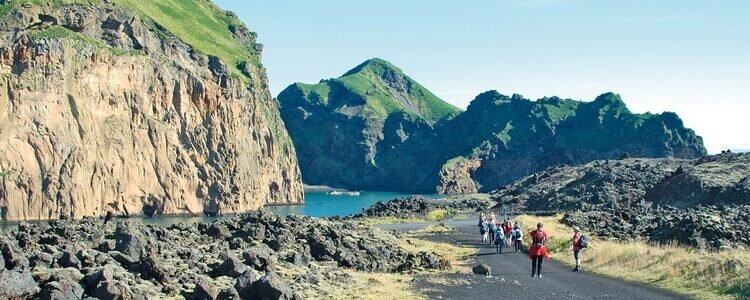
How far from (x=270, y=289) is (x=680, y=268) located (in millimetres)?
17678

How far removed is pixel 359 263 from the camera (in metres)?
34.2

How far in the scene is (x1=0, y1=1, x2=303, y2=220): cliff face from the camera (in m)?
103

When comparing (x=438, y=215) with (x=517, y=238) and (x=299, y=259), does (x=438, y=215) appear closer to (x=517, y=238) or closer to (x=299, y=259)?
(x=517, y=238)

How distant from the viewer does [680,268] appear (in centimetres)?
2939

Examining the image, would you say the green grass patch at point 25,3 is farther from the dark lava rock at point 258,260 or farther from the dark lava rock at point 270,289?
the dark lava rock at point 270,289

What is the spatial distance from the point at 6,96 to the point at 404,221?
57.7 m

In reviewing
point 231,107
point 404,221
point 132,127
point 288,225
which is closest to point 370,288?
point 288,225

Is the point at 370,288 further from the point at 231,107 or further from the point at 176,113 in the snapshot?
the point at 231,107

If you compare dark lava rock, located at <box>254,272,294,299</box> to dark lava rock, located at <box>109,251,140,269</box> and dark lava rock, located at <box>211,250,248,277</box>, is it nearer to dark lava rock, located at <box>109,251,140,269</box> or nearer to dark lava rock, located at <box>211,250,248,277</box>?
dark lava rock, located at <box>211,250,248,277</box>

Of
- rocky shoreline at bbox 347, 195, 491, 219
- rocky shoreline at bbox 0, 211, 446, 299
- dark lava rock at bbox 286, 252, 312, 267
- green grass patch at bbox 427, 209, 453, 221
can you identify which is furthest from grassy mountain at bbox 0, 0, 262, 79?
dark lava rock at bbox 286, 252, 312, 267

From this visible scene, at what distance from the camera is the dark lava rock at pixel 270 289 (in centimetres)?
2077

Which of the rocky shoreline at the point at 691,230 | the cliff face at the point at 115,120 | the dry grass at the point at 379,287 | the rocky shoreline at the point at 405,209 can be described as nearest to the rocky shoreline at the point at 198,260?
the dry grass at the point at 379,287

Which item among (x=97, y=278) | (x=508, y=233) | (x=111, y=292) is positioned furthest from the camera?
(x=508, y=233)

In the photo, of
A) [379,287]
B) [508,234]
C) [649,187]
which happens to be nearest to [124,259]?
[379,287]
